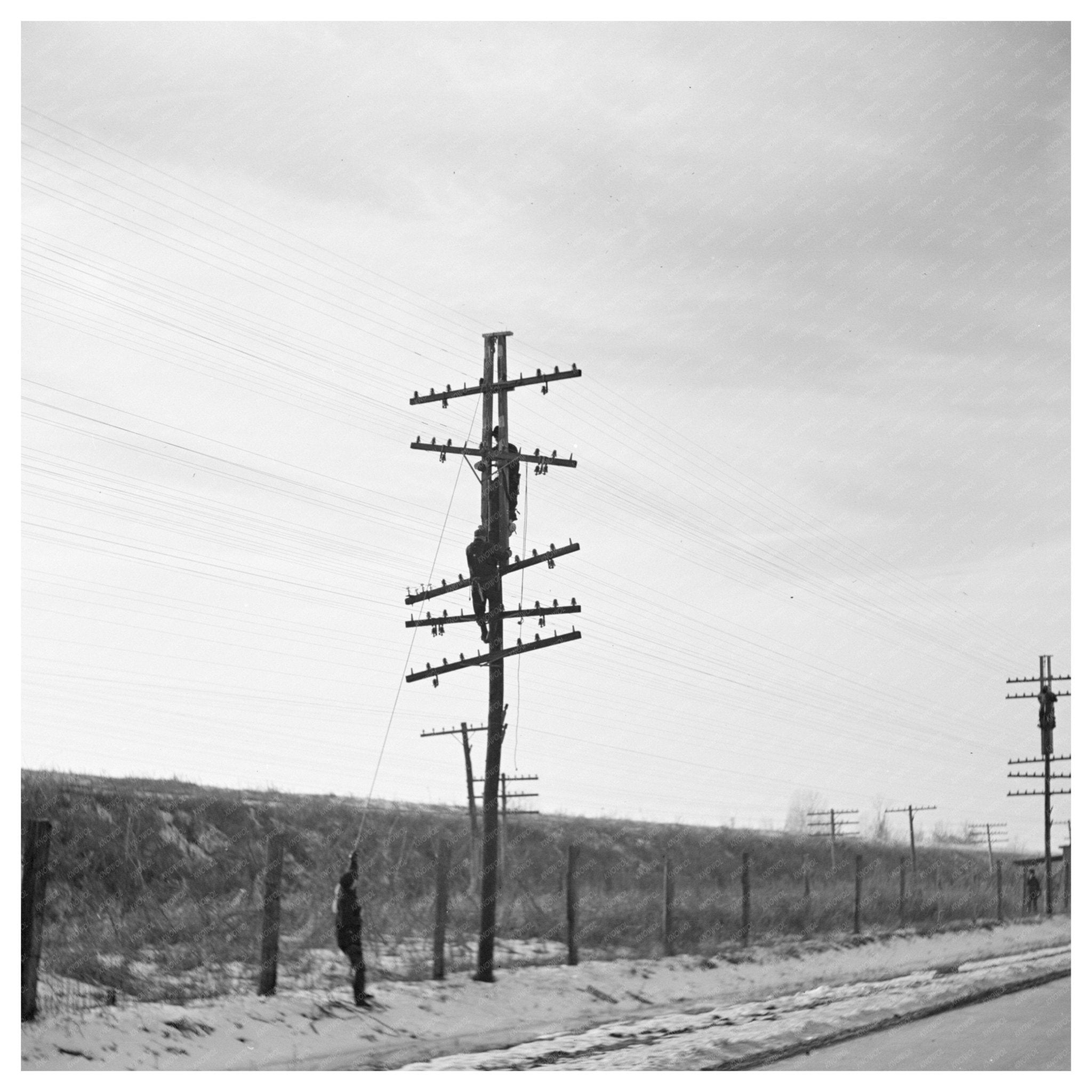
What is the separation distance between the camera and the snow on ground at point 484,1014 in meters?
10.8

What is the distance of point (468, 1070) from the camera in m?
11.0

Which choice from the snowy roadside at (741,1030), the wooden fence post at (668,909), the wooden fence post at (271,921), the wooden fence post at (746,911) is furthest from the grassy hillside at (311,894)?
the snowy roadside at (741,1030)

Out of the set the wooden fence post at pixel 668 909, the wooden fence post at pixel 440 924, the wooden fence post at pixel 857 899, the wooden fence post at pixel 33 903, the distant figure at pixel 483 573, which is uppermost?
the distant figure at pixel 483 573

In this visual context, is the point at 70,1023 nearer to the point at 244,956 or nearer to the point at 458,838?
the point at 244,956

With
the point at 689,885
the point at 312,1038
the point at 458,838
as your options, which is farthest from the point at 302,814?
the point at 312,1038

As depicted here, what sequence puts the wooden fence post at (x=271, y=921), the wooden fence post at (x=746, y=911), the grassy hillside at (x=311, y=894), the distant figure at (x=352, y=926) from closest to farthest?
the wooden fence post at (x=271, y=921) → the distant figure at (x=352, y=926) → the grassy hillside at (x=311, y=894) → the wooden fence post at (x=746, y=911)

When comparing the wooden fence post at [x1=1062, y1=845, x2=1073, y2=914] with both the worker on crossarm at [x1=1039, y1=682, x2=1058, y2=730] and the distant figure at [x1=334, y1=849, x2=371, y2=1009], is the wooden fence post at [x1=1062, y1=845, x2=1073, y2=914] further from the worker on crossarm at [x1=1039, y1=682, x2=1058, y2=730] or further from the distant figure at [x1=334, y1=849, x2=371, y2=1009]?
the distant figure at [x1=334, y1=849, x2=371, y2=1009]

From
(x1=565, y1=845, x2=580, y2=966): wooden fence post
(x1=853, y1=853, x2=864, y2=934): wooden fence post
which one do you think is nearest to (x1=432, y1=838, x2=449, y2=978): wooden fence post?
(x1=565, y1=845, x2=580, y2=966): wooden fence post

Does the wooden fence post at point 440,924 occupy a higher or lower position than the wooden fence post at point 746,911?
higher

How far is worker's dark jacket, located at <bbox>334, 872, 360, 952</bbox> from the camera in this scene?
44.8 ft

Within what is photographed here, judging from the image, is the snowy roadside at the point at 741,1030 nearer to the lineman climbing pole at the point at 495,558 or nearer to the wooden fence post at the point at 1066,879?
the lineman climbing pole at the point at 495,558

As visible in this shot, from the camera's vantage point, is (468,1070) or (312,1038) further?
(312,1038)

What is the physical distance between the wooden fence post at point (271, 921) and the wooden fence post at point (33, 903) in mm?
2552

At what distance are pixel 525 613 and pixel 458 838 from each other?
1087 inches
